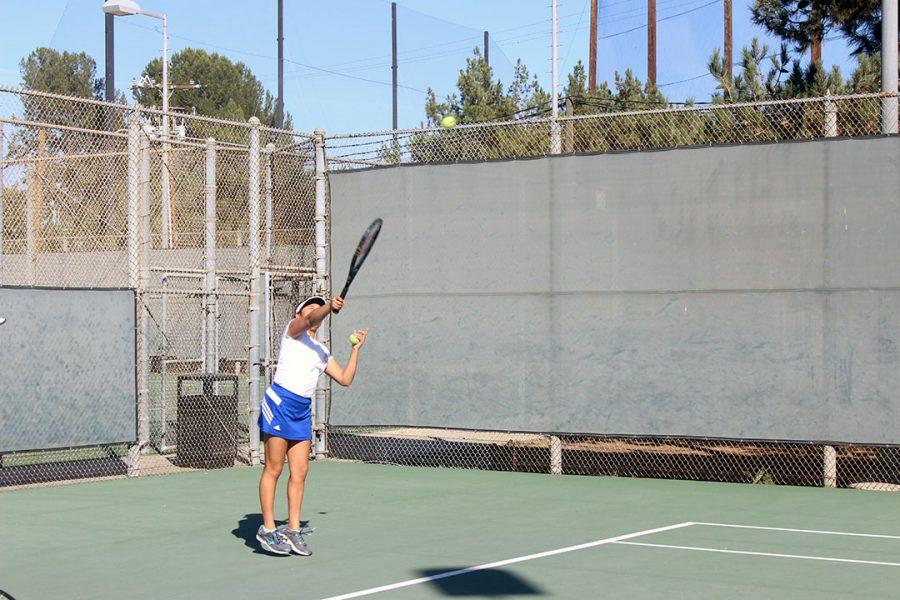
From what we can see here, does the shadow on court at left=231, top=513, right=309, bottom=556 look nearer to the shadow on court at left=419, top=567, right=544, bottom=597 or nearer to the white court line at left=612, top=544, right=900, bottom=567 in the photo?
the shadow on court at left=419, top=567, right=544, bottom=597

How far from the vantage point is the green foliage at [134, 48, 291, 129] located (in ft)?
193

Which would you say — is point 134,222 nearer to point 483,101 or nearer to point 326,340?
point 326,340

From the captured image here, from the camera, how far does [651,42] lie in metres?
25.9

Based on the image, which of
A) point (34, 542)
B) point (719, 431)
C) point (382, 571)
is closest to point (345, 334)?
point (719, 431)

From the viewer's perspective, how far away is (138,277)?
12781mm

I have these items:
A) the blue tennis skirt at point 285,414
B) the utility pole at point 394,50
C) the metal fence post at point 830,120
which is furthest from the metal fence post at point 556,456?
the utility pole at point 394,50

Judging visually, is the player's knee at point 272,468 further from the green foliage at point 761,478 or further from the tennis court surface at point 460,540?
the green foliage at point 761,478

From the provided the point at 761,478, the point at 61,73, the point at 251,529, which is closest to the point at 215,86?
the point at 61,73

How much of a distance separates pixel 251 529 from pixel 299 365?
5.83ft

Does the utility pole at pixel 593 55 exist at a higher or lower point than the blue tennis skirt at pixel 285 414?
higher

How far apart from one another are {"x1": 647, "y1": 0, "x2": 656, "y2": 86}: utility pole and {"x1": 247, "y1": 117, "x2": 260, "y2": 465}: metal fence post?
13903 millimetres

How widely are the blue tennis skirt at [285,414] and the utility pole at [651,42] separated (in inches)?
744

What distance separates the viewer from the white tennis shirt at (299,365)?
8.31 metres

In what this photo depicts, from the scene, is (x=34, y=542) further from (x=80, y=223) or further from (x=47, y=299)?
(x=80, y=223)
